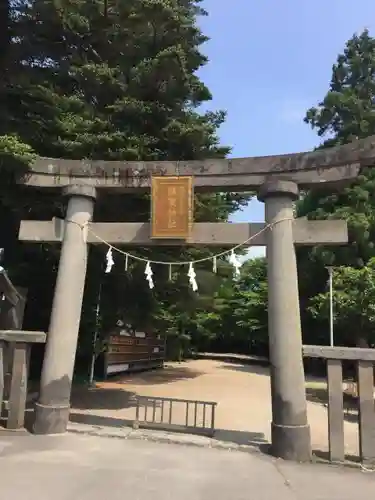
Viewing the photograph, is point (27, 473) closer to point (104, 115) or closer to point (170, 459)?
point (170, 459)

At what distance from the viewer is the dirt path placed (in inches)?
369

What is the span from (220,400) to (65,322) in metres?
7.36

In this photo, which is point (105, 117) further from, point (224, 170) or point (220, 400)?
point (220, 400)

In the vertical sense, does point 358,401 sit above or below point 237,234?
below

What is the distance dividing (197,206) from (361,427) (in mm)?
6511

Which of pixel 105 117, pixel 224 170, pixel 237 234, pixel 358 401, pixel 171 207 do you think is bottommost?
pixel 358 401

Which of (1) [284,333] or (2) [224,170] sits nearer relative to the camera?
(1) [284,333]

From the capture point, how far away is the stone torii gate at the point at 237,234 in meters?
7.04

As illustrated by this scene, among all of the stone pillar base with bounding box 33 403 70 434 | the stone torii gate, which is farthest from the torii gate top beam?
the stone pillar base with bounding box 33 403 70 434

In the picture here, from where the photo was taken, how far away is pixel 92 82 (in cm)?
1182

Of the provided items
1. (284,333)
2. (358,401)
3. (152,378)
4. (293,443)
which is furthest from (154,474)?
(152,378)

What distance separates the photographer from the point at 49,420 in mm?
7453

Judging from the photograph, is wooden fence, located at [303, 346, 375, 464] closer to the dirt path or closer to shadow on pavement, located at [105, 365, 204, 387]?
the dirt path

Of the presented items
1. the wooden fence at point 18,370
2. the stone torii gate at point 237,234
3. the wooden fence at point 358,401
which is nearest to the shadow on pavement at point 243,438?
the stone torii gate at point 237,234
